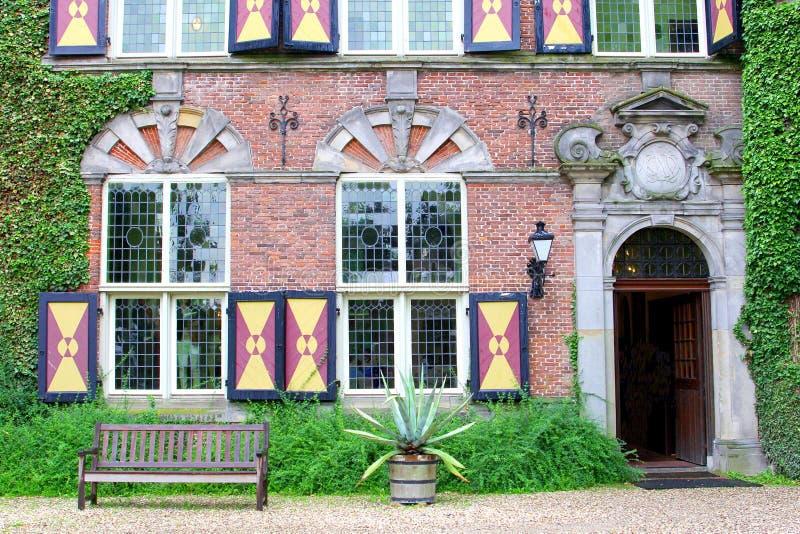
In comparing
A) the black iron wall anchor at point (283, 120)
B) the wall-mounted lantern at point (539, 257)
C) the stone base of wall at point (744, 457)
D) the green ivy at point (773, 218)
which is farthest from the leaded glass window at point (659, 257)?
the black iron wall anchor at point (283, 120)

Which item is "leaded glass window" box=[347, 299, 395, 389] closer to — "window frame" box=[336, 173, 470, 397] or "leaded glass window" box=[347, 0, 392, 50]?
"window frame" box=[336, 173, 470, 397]

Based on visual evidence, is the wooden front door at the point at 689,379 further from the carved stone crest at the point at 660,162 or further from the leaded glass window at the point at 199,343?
the leaded glass window at the point at 199,343

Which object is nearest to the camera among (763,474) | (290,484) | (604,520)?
(604,520)

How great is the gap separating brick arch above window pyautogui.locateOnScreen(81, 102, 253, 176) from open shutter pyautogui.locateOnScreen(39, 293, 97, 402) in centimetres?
186

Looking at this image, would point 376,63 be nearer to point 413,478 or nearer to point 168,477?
point 413,478

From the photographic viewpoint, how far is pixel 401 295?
1216 centimetres

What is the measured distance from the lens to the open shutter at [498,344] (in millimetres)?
11852

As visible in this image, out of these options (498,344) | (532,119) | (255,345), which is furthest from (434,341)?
(532,119)

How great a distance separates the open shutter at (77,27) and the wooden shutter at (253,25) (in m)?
1.80

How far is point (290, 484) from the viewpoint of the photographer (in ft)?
35.1

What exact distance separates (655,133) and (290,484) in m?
6.77

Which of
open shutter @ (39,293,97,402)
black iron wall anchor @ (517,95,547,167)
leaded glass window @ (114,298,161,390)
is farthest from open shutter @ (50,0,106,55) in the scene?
black iron wall anchor @ (517,95,547,167)

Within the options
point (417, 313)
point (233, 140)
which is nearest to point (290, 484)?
point (417, 313)

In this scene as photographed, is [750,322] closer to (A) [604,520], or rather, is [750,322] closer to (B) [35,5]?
(A) [604,520]
